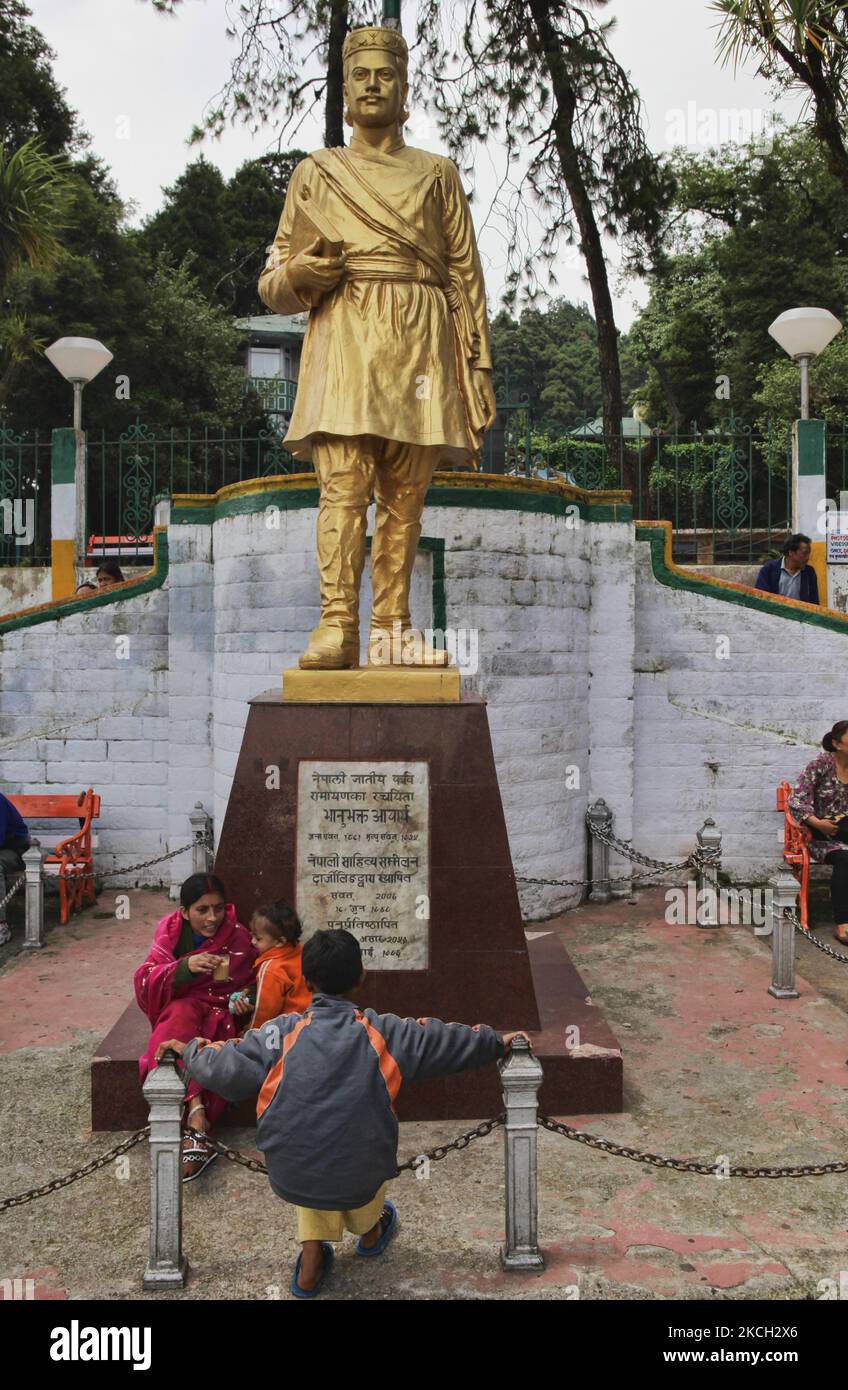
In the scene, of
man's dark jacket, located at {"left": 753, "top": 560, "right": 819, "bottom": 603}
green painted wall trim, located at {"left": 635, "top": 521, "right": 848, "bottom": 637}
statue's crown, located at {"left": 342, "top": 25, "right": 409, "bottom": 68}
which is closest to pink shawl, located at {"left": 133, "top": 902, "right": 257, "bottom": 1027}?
statue's crown, located at {"left": 342, "top": 25, "right": 409, "bottom": 68}

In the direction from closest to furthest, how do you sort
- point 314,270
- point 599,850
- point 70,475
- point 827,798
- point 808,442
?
point 314,270
point 827,798
point 599,850
point 808,442
point 70,475

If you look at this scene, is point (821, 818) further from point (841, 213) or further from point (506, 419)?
→ point (841, 213)

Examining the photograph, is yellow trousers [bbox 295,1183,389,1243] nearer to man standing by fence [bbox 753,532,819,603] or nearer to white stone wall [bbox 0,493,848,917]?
white stone wall [bbox 0,493,848,917]

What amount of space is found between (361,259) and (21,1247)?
4084 millimetres

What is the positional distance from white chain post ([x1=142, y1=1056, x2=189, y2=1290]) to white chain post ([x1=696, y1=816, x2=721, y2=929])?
484 cm

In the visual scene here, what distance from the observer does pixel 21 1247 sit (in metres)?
3.59

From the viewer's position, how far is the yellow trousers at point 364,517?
496 cm

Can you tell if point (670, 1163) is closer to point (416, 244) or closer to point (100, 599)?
point (416, 244)

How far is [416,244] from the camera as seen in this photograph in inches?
193

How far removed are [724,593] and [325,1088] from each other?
249 inches

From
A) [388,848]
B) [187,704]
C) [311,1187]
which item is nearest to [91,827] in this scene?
[187,704]

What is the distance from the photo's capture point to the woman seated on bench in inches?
287

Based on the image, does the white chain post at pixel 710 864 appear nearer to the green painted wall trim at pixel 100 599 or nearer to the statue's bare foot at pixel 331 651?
the statue's bare foot at pixel 331 651

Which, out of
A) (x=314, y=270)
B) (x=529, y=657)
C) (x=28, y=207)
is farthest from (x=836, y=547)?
(x=28, y=207)
